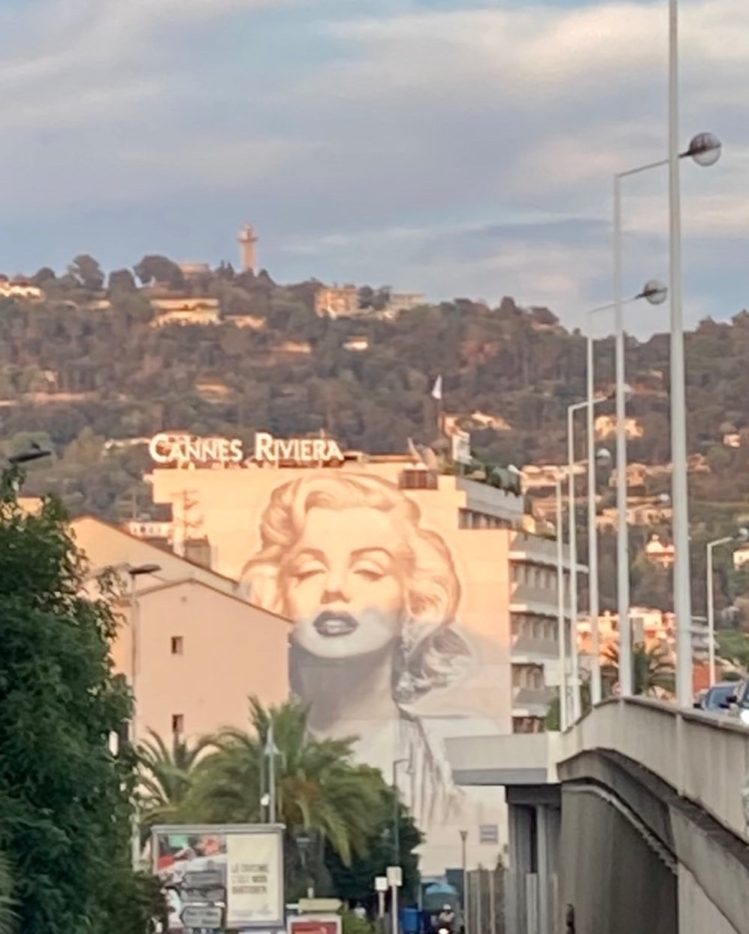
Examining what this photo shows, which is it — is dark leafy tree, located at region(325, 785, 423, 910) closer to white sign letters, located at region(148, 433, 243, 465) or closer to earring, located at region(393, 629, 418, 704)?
earring, located at region(393, 629, 418, 704)

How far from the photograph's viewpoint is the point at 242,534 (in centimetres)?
15588

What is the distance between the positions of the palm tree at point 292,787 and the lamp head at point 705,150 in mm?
61514

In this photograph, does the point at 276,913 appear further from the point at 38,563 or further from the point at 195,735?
the point at 195,735

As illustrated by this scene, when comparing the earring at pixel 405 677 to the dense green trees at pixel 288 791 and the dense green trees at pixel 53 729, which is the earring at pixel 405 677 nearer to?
the dense green trees at pixel 288 791

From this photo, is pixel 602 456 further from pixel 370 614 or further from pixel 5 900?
pixel 370 614

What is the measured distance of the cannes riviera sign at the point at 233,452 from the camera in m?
160

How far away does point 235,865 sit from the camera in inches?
2445

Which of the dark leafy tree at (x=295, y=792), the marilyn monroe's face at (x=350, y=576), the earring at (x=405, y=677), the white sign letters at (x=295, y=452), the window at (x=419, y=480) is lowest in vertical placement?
the dark leafy tree at (x=295, y=792)

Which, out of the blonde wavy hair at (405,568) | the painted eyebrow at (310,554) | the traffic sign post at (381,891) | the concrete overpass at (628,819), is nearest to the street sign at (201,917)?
the concrete overpass at (628,819)

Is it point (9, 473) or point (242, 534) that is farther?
point (242, 534)

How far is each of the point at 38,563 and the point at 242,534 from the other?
12206 centimetres

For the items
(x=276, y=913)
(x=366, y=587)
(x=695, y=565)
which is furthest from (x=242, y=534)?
(x=276, y=913)

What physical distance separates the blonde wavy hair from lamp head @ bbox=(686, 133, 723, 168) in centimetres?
11637

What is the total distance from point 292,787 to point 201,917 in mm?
39009
